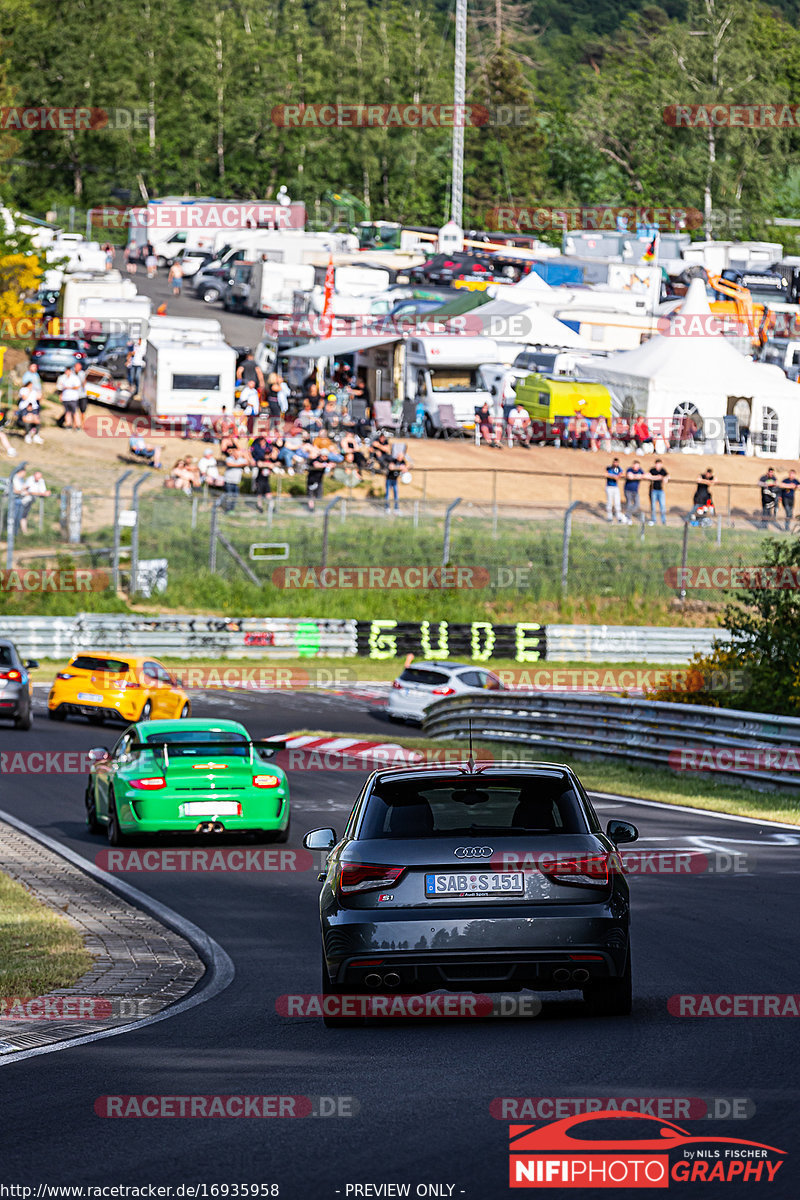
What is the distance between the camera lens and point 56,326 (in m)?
63.3

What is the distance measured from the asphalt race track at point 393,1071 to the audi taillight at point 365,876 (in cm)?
68

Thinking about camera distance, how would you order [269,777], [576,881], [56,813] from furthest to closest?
[56,813] → [269,777] → [576,881]

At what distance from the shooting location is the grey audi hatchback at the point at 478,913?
8.06 m

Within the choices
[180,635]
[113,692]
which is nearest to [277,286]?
[180,635]

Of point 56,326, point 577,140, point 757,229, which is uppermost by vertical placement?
point 577,140

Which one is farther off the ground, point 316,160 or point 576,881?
point 316,160

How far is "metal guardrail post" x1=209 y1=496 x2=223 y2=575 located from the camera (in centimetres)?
3831

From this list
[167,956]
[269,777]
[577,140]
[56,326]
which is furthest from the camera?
[577,140]

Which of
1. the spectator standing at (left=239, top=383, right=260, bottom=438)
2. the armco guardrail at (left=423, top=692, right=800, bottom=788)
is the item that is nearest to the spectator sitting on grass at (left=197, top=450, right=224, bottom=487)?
the spectator standing at (left=239, top=383, right=260, bottom=438)

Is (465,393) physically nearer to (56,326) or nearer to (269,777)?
(56,326)

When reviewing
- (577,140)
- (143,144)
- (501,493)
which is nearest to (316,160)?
(143,144)

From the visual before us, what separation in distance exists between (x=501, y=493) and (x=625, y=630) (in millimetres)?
10581

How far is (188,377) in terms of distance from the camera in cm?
5103

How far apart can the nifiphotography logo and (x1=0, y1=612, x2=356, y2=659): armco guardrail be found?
100 ft
